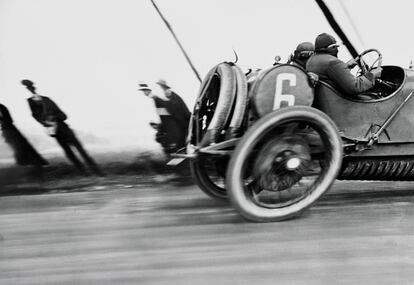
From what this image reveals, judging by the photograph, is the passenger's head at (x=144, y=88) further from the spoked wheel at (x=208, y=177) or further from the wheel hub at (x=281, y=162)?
the wheel hub at (x=281, y=162)

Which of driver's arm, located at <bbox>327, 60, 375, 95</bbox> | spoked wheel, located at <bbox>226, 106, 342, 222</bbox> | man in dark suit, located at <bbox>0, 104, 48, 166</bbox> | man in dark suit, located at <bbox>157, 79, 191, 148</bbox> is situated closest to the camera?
spoked wheel, located at <bbox>226, 106, 342, 222</bbox>

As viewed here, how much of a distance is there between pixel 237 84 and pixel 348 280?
107 cm

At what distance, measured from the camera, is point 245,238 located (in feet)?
8.60

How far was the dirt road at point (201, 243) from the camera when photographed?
2.29 m

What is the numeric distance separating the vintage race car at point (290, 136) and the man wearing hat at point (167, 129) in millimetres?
757

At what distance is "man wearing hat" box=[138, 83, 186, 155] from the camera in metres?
3.88

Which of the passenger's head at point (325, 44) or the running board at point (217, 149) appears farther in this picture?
the passenger's head at point (325, 44)

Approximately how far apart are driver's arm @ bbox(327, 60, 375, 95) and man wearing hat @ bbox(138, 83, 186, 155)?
50.6 inches

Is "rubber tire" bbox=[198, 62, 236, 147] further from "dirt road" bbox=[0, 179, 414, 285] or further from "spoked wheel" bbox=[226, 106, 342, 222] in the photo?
"dirt road" bbox=[0, 179, 414, 285]

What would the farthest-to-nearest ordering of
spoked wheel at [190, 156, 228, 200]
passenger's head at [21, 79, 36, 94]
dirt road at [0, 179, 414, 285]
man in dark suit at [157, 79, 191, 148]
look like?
man in dark suit at [157, 79, 191, 148]
passenger's head at [21, 79, 36, 94]
spoked wheel at [190, 156, 228, 200]
dirt road at [0, 179, 414, 285]

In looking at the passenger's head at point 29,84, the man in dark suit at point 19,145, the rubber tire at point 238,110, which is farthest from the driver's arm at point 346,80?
the man in dark suit at point 19,145

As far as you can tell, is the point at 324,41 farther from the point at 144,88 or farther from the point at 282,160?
the point at 144,88

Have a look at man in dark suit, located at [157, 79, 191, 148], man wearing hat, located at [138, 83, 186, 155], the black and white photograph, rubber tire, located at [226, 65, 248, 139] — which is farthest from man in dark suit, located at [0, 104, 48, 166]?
rubber tire, located at [226, 65, 248, 139]

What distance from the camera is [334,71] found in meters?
2.95
